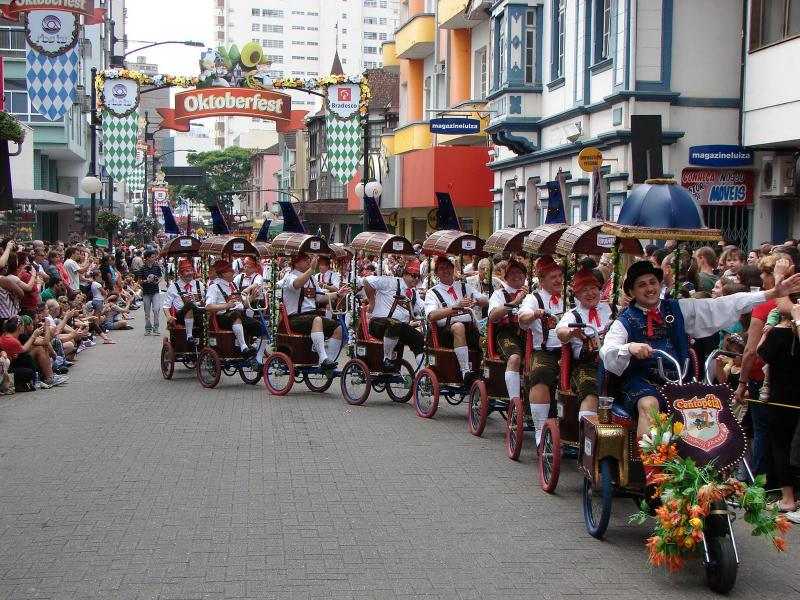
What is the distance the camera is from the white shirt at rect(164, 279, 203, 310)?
18.0 metres

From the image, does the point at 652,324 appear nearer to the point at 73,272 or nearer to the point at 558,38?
the point at 558,38

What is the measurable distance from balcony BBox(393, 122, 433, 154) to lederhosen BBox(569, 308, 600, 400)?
28.5 metres

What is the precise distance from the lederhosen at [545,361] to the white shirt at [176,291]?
341 inches

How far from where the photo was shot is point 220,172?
11306 centimetres

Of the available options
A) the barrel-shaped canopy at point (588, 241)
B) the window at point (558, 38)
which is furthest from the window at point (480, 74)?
the barrel-shaped canopy at point (588, 241)

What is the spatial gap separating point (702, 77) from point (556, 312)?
38.2 ft

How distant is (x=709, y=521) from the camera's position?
272 inches

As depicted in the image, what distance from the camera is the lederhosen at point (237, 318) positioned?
1664 centimetres

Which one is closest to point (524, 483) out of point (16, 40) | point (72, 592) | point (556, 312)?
point (556, 312)

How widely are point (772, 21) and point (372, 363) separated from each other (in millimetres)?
10183

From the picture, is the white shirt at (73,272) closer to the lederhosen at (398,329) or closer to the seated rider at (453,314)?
the lederhosen at (398,329)

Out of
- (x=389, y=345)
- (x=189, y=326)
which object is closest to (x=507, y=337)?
(x=389, y=345)

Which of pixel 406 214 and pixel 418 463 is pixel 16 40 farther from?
pixel 418 463

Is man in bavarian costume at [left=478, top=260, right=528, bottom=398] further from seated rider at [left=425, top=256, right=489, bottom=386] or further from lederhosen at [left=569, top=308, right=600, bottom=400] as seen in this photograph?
lederhosen at [left=569, top=308, right=600, bottom=400]
